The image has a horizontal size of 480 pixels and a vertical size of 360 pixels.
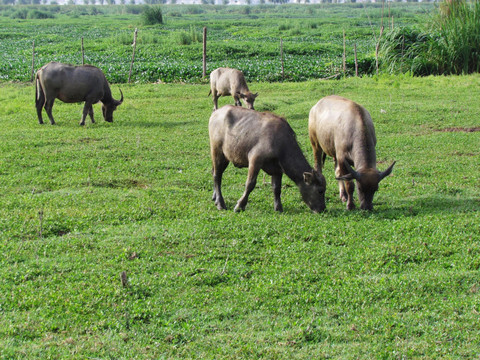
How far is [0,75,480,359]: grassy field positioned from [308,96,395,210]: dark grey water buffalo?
0.43 meters

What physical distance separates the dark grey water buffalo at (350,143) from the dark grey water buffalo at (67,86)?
9.31 meters

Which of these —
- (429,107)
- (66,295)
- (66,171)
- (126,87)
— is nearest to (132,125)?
(66,171)

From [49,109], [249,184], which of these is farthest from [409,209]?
[49,109]

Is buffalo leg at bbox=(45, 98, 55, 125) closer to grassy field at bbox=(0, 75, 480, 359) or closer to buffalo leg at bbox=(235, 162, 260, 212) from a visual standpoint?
grassy field at bbox=(0, 75, 480, 359)

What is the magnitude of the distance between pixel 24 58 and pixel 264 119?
2991cm

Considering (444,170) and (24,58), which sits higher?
(24,58)

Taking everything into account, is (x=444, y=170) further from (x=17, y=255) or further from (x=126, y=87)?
(x=126, y=87)

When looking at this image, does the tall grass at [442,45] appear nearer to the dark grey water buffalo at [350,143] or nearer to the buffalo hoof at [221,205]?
the dark grey water buffalo at [350,143]

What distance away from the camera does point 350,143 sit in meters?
10.2

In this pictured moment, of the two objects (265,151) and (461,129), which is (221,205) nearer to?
(265,151)

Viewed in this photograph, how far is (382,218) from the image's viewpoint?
9.58 metres

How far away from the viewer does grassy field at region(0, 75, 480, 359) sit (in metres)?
6.09

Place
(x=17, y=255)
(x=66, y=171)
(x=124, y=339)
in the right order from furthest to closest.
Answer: (x=66, y=171)
(x=17, y=255)
(x=124, y=339)

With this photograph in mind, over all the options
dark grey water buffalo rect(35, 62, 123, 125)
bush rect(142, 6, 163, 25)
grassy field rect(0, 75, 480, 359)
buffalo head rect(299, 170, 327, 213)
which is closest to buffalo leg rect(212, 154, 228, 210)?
grassy field rect(0, 75, 480, 359)
